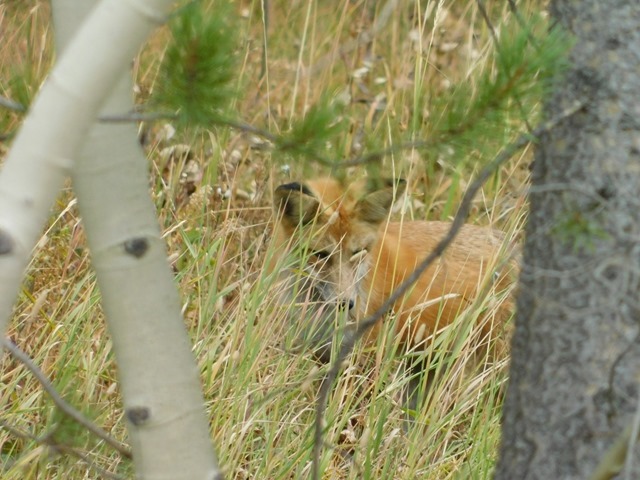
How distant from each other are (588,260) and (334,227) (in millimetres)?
3402

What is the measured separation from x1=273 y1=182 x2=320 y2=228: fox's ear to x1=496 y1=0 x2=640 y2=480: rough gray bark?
2.73 meters

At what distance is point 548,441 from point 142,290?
3.02 feet

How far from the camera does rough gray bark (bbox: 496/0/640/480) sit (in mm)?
2027

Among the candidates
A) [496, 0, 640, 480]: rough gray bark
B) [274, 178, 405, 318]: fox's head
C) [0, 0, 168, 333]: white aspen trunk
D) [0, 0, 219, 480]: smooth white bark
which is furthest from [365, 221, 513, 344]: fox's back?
[0, 0, 168, 333]: white aspen trunk

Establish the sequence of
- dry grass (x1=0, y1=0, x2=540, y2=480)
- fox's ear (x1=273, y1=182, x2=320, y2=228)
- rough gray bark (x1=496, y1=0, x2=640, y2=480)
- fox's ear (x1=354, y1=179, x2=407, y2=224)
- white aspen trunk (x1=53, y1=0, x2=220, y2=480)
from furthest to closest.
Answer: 1. fox's ear (x1=354, y1=179, x2=407, y2=224)
2. fox's ear (x1=273, y1=182, x2=320, y2=228)
3. dry grass (x1=0, y1=0, x2=540, y2=480)
4. rough gray bark (x1=496, y1=0, x2=640, y2=480)
5. white aspen trunk (x1=53, y1=0, x2=220, y2=480)

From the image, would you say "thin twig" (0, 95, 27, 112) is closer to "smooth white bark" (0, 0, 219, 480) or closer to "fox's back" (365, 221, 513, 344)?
"smooth white bark" (0, 0, 219, 480)

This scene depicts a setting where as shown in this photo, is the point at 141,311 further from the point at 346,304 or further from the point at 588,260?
the point at 346,304

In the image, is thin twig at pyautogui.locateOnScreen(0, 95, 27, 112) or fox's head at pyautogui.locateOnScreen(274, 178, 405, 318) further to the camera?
fox's head at pyautogui.locateOnScreen(274, 178, 405, 318)

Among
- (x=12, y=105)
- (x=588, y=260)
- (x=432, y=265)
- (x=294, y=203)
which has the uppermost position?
(x=12, y=105)

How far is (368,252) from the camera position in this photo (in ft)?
18.5

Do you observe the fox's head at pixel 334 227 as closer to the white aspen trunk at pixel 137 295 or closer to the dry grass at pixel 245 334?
the dry grass at pixel 245 334

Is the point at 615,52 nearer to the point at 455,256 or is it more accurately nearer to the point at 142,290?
the point at 142,290

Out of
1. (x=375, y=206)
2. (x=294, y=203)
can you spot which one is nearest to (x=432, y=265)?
(x=375, y=206)

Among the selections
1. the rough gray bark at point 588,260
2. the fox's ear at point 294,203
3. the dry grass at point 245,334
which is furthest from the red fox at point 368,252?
the rough gray bark at point 588,260
